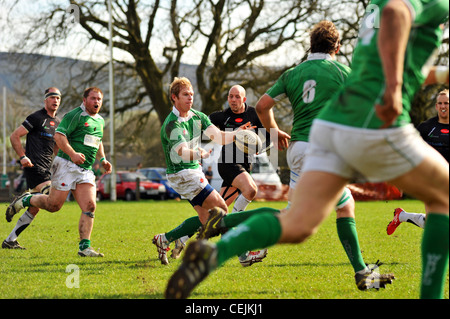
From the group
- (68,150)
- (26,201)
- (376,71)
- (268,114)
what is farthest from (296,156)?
(26,201)

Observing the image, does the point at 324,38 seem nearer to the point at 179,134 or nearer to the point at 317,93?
the point at 317,93

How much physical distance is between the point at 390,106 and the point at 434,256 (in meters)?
1.08

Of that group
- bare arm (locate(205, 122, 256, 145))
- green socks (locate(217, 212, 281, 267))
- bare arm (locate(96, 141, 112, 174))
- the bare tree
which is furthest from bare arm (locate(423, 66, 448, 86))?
the bare tree

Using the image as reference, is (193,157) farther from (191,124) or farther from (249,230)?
(249,230)

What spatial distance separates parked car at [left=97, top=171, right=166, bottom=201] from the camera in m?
31.0

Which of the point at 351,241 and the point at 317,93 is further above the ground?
the point at 317,93

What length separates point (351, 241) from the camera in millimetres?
5188

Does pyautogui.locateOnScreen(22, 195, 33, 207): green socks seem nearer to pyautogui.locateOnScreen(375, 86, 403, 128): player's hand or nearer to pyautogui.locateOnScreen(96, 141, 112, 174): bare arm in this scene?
pyautogui.locateOnScreen(96, 141, 112, 174): bare arm

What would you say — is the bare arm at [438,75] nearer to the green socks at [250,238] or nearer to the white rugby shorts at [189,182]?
the green socks at [250,238]

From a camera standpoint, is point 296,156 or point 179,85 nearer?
point 296,156

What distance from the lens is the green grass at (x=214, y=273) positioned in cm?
520

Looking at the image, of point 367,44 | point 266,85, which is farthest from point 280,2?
point 367,44

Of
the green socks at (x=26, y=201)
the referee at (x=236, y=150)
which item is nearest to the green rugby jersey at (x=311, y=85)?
the referee at (x=236, y=150)

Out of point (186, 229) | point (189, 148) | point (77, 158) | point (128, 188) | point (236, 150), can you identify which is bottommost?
point (128, 188)
